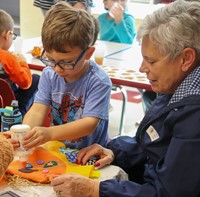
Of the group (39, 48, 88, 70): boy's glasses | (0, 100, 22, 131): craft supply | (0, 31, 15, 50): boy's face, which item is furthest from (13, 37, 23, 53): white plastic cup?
(39, 48, 88, 70): boy's glasses

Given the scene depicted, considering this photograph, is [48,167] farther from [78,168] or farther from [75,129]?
[75,129]

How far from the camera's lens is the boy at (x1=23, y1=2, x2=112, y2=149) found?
1.56m

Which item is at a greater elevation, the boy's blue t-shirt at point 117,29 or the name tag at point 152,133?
the name tag at point 152,133

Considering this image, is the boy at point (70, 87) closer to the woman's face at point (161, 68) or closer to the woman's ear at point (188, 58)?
the woman's face at point (161, 68)

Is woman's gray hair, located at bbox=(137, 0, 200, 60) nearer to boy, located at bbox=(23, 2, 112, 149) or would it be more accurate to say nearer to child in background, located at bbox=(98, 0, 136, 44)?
boy, located at bbox=(23, 2, 112, 149)

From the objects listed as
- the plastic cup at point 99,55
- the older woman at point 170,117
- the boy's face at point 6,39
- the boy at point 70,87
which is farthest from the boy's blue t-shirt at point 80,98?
the plastic cup at point 99,55

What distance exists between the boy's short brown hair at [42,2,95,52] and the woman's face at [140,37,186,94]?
375 millimetres

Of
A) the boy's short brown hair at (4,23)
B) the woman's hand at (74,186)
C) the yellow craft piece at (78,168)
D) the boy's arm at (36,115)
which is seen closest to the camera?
the woman's hand at (74,186)

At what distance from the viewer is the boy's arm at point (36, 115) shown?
178 centimetres

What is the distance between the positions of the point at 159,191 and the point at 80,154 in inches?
15.5

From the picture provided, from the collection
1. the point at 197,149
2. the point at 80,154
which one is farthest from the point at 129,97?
the point at 197,149

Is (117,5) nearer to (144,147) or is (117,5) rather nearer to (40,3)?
(40,3)

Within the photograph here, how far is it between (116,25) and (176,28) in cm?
316

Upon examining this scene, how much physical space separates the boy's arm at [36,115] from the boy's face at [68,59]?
0.25m
